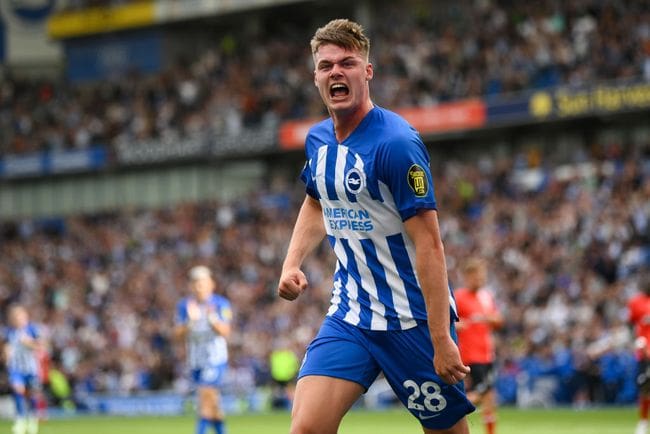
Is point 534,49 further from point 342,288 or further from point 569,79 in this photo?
point 342,288

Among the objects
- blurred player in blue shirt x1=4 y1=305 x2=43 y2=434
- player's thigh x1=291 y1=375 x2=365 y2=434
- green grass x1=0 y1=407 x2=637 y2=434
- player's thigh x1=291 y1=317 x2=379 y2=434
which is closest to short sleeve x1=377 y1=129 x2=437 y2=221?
player's thigh x1=291 y1=317 x2=379 y2=434

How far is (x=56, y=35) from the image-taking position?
5097 cm

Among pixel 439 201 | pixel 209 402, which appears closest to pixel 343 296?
pixel 209 402

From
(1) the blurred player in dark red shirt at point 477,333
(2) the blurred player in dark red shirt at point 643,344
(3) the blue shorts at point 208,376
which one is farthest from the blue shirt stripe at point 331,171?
(2) the blurred player in dark red shirt at point 643,344

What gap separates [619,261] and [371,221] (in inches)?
862

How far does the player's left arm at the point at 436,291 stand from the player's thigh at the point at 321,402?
51 cm

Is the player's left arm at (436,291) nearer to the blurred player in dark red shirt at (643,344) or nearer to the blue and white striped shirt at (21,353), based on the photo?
the blurred player in dark red shirt at (643,344)

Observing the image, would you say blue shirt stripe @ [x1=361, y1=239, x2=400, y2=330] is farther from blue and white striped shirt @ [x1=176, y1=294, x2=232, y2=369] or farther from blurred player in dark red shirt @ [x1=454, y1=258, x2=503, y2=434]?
blue and white striped shirt @ [x1=176, y1=294, x2=232, y2=369]

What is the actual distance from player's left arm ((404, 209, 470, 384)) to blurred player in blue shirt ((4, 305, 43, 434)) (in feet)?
58.3

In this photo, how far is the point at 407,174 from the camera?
19.8 ft

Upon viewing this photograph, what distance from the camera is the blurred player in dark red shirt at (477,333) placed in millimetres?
14906

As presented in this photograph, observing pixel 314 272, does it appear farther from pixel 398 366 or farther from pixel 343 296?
pixel 398 366

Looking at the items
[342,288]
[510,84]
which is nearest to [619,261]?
[510,84]

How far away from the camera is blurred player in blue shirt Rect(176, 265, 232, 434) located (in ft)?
51.3
